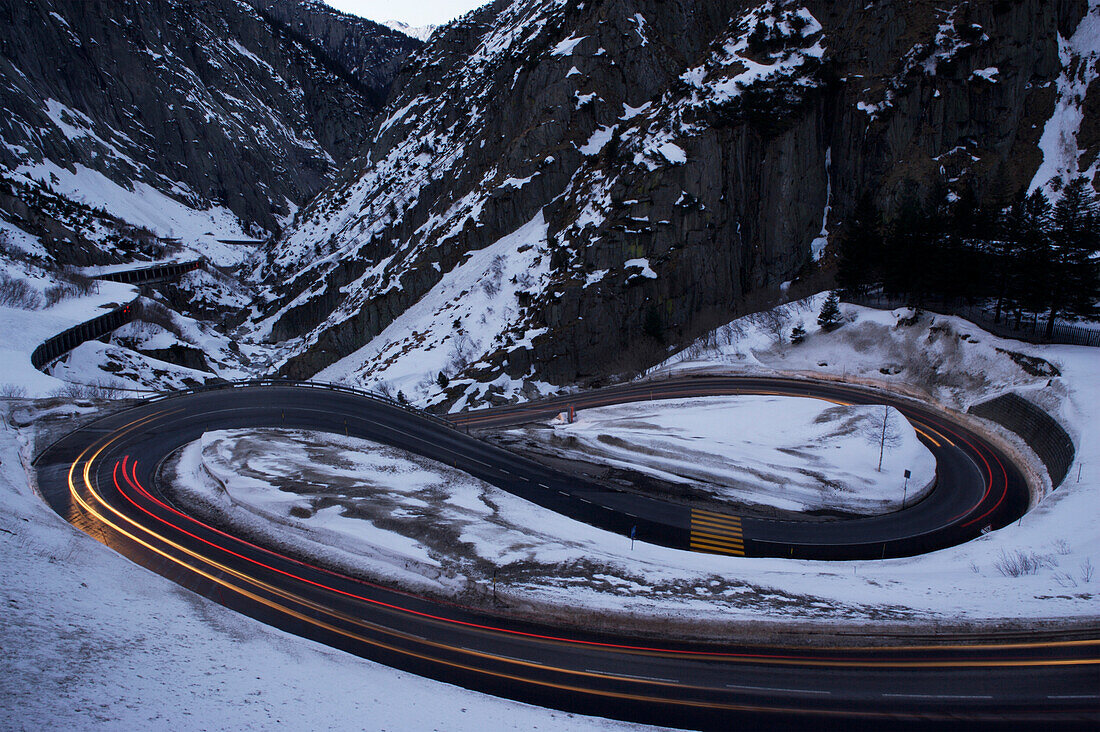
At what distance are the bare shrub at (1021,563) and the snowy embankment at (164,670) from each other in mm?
15478

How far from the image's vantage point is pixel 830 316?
45.7 m

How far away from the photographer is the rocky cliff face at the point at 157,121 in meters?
100

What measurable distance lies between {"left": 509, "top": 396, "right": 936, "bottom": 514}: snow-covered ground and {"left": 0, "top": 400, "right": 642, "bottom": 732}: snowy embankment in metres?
18.5

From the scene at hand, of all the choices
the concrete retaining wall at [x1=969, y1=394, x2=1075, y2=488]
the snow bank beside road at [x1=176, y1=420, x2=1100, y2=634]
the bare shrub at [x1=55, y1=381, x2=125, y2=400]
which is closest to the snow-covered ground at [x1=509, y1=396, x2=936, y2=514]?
the concrete retaining wall at [x1=969, y1=394, x2=1075, y2=488]

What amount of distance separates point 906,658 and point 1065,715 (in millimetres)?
3080

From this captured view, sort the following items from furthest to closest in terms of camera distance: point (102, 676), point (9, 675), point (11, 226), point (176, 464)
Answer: point (11, 226) < point (176, 464) < point (102, 676) < point (9, 675)

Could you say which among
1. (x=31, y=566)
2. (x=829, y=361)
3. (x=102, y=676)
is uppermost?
(x=829, y=361)

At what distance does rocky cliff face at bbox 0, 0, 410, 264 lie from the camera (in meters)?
100

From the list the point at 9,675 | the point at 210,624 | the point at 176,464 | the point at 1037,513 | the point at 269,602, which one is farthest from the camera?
the point at 176,464

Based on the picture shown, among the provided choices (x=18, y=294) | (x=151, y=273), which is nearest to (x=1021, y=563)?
(x=18, y=294)

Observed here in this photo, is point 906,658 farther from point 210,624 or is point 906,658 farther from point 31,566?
point 31,566

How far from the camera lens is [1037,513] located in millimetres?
22625

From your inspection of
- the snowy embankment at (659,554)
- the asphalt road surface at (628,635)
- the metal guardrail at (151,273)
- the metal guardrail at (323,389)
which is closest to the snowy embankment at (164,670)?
the asphalt road surface at (628,635)

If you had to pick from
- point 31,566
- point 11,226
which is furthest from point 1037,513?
point 11,226
